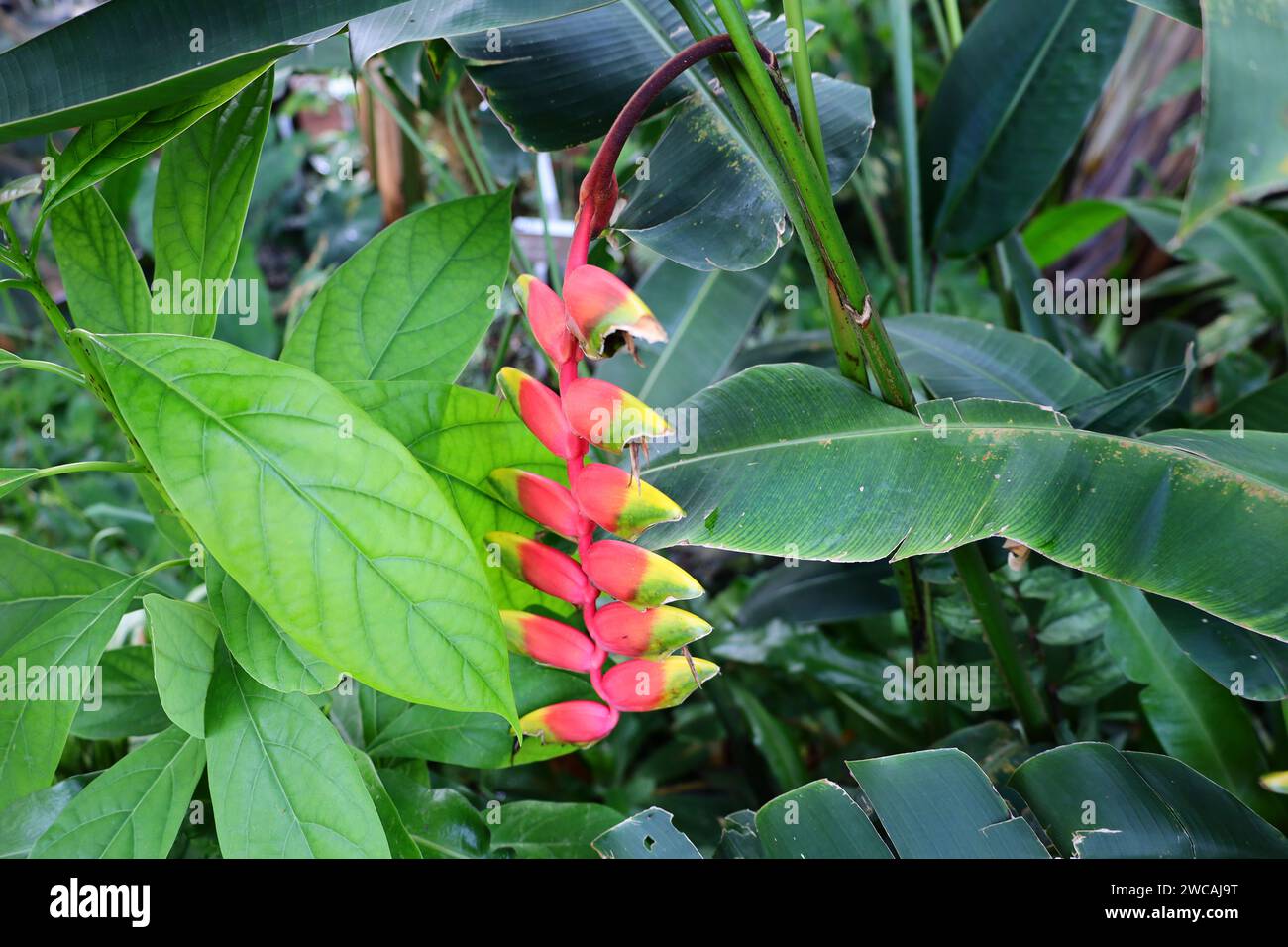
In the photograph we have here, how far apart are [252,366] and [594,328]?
159mm

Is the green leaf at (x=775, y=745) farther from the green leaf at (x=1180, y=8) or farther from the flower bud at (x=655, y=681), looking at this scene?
the green leaf at (x=1180, y=8)

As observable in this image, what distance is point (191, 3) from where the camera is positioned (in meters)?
0.39

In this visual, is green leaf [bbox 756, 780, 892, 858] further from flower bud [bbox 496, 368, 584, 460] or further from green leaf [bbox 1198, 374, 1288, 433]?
green leaf [bbox 1198, 374, 1288, 433]

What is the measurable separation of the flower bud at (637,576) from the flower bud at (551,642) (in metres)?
0.05

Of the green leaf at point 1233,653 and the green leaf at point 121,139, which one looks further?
the green leaf at point 1233,653

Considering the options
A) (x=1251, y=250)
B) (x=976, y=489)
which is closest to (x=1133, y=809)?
(x=976, y=489)

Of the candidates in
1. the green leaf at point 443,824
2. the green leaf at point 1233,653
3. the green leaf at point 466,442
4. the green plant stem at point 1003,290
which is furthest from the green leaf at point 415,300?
the green plant stem at point 1003,290

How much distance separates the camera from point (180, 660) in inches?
16.8

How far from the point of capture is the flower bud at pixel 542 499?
1.44 feet

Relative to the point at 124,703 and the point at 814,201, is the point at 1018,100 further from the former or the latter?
the point at 124,703

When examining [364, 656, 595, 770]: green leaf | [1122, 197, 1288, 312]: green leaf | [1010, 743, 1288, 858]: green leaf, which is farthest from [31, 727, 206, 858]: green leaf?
[1122, 197, 1288, 312]: green leaf

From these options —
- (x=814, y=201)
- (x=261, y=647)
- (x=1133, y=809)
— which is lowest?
(x=1133, y=809)

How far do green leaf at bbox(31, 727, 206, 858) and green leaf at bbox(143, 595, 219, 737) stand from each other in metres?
0.05

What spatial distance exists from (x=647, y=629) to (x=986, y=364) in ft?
1.42
